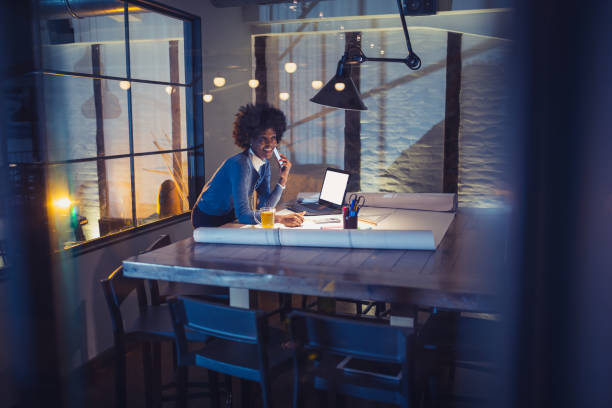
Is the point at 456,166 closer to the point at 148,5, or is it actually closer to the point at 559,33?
the point at 148,5

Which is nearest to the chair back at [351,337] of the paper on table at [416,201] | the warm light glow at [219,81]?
the paper on table at [416,201]

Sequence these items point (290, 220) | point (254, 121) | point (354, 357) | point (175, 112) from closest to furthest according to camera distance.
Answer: point (354, 357) < point (290, 220) < point (254, 121) < point (175, 112)

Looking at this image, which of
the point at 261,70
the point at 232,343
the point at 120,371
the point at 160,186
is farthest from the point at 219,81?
the point at 232,343

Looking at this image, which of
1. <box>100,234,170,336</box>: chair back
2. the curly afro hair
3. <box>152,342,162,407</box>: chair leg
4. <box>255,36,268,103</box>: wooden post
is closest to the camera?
<box>100,234,170,336</box>: chair back

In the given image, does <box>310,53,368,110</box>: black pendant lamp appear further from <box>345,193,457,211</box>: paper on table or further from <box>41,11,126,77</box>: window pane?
<box>41,11,126,77</box>: window pane

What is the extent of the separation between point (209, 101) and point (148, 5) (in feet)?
3.13

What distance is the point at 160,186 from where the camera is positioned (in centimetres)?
366

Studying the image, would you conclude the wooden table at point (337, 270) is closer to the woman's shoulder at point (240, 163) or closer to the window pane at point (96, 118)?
the woman's shoulder at point (240, 163)

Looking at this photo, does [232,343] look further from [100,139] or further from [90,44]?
[90,44]

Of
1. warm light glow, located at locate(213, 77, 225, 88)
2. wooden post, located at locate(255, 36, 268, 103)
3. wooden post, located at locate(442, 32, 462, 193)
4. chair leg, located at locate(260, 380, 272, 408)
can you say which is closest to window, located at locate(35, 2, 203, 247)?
warm light glow, located at locate(213, 77, 225, 88)

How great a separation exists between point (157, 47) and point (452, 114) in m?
2.44

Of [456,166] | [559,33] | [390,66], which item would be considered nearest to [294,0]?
[390,66]

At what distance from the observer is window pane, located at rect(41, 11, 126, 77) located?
2.56 meters

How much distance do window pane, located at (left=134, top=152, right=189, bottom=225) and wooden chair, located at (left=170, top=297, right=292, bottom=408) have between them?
5.95 feet
